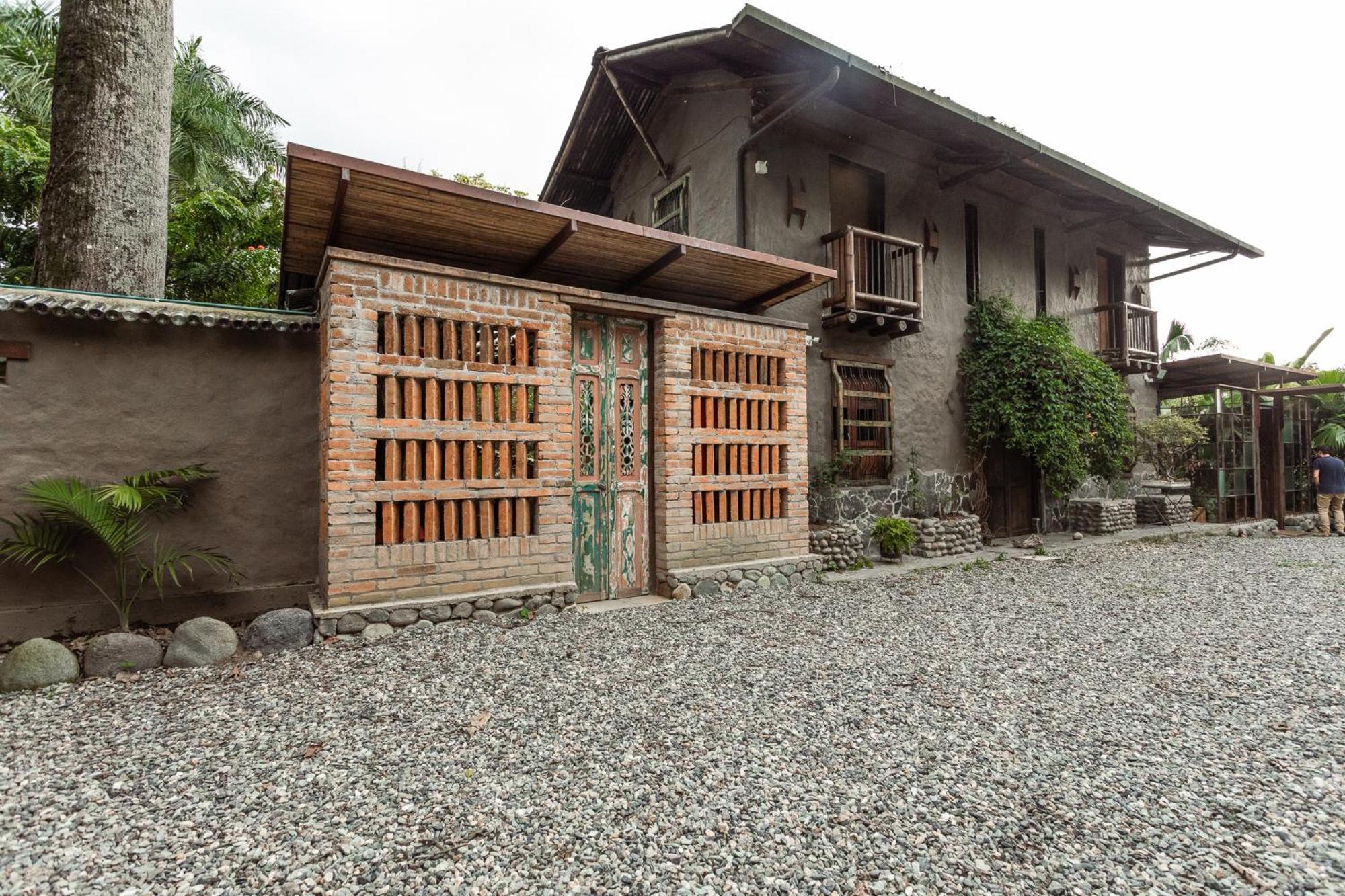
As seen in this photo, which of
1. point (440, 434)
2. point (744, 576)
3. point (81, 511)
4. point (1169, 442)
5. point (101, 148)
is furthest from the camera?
point (1169, 442)

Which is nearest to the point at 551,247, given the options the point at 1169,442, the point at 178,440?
the point at 178,440

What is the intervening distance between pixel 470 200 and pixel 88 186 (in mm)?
4094

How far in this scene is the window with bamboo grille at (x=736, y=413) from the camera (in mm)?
6328

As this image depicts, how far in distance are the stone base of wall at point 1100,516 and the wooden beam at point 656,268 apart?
10.1 meters

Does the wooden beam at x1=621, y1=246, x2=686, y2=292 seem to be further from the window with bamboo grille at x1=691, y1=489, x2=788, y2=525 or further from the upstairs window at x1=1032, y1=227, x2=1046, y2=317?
the upstairs window at x1=1032, y1=227, x2=1046, y2=317

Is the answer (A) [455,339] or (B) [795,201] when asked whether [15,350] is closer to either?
(A) [455,339]

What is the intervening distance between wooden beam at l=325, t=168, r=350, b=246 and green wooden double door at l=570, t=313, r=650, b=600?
6.91 feet

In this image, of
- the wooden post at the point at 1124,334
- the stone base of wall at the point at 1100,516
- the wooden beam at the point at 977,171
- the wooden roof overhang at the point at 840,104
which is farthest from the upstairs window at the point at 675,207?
the wooden post at the point at 1124,334

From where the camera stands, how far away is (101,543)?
4492 mm

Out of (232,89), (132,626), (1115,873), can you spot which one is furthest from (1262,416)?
(232,89)

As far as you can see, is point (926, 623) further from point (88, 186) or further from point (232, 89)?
point (232, 89)

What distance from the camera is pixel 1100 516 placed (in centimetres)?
1134

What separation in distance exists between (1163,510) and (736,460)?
10.7 metres

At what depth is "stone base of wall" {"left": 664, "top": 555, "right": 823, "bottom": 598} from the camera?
19.8ft
